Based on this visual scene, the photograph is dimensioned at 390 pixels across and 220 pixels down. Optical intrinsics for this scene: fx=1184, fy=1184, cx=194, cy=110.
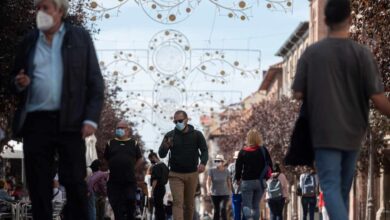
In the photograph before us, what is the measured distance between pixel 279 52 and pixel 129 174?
72.8 meters

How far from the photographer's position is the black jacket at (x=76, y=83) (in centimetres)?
923

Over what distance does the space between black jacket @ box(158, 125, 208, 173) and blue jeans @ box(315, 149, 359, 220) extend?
996 centimetres

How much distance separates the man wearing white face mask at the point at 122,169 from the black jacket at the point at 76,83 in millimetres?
9269

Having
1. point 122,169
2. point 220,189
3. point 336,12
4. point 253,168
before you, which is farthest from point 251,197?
point 336,12

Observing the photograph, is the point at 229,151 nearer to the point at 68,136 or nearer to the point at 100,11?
the point at 100,11

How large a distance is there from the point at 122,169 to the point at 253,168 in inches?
111

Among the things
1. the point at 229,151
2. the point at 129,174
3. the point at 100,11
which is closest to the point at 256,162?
the point at 129,174

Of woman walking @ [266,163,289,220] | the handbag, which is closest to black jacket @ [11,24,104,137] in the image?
the handbag

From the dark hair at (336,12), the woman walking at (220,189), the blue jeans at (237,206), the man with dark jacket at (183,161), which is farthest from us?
the woman walking at (220,189)

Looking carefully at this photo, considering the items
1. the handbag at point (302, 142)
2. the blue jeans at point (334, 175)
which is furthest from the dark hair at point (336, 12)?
the blue jeans at point (334, 175)

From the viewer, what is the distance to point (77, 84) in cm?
934

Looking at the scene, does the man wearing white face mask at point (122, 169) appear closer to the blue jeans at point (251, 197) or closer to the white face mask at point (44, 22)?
the blue jeans at point (251, 197)

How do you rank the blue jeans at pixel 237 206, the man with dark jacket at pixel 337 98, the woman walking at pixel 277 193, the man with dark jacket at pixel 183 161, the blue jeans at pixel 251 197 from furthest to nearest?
the woman walking at pixel 277 193
the blue jeans at pixel 237 206
the blue jeans at pixel 251 197
the man with dark jacket at pixel 183 161
the man with dark jacket at pixel 337 98

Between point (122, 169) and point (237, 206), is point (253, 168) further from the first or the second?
point (237, 206)
